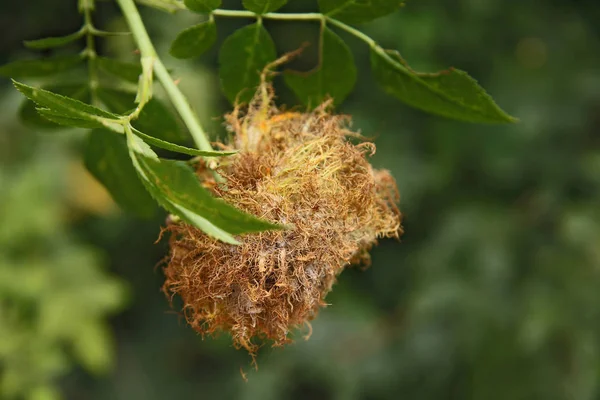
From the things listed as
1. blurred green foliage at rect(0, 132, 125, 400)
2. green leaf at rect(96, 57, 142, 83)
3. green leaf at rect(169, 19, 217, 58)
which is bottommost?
blurred green foliage at rect(0, 132, 125, 400)

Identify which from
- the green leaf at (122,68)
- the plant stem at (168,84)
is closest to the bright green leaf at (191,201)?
the plant stem at (168,84)

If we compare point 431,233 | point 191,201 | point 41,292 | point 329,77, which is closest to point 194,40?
point 329,77

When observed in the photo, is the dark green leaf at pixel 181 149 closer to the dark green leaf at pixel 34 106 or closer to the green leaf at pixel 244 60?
the green leaf at pixel 244 60

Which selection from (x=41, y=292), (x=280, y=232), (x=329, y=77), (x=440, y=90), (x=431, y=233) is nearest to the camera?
(x=280, y=232)

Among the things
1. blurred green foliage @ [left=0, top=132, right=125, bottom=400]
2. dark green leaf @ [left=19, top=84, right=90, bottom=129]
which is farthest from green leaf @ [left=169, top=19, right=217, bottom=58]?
blurred green foliage @ [left=0, top=132, right=125, bottom=400]

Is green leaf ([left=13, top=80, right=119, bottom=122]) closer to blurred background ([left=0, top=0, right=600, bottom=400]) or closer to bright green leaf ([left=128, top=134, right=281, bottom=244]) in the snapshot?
bright green leaf ([left=128, top=134, right=281, bottom=244])

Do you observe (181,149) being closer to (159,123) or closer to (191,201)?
(191,201)
